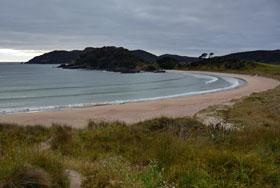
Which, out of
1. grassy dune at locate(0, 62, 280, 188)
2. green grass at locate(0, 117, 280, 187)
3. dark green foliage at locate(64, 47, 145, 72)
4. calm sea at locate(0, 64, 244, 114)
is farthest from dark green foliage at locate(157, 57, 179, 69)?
green grass at locate(0, 117, 280, 187)

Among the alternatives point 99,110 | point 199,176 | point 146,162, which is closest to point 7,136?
point 146,162

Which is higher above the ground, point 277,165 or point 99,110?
point 277,165

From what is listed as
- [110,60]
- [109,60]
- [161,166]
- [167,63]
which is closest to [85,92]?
[161,166]

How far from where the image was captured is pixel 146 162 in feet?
24.7

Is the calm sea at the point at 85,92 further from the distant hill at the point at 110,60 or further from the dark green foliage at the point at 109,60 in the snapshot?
the dark green foliage at the point at 109,60

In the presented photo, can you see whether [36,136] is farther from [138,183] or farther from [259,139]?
[138,183]

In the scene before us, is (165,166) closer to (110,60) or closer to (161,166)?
(161,166)

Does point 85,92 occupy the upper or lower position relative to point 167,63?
lower

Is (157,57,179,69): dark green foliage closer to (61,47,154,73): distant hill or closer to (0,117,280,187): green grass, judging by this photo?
(61,47,154,73): distant hill

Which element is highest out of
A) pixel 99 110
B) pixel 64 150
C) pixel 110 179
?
pixel 110 179

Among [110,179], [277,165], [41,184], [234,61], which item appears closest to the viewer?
[41,184]

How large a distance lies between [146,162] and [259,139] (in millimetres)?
2871

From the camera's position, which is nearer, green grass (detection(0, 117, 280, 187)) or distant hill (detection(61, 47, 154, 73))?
green grass (detection(0, 117, 280, 187))

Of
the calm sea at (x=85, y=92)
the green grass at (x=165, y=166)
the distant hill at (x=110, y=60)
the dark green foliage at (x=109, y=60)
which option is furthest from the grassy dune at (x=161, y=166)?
the dark green foliage at (x=109, y=60)
